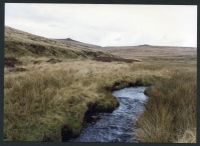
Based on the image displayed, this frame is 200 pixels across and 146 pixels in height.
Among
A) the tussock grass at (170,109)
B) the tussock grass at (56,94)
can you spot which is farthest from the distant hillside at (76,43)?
the tussock grass at (170,109)

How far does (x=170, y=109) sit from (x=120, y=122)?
0.81 meters

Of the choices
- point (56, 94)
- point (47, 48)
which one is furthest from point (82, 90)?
point (47, 48)

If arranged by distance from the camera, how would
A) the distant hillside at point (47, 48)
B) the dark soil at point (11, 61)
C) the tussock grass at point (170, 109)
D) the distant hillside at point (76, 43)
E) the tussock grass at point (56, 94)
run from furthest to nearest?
1. the distant hillside at point (76, 43)
2. the distant hillside at point (47, 48)
3. the dark soil at point (11, 61)
4. the tussock grass at point (56, 94)
5. the tussock grass at point (170, 109)

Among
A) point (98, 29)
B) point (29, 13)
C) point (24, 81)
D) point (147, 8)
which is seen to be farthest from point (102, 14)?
point (24, 81)

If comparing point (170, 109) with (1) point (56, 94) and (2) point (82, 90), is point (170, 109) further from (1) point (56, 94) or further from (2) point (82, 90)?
(1) point (56, 94)

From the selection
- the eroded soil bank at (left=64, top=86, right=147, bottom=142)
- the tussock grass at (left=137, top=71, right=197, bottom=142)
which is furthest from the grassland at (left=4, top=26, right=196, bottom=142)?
the eroded soil bank at (left=64, top=86, right=147, bottom=142)

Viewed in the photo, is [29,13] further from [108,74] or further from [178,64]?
[178,64]

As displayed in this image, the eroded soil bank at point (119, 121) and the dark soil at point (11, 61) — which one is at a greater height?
the dark soil at point (11, 61)

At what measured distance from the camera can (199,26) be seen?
21.7 ft

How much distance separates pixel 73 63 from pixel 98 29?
2.27ft

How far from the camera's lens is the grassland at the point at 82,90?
6504 millimetres

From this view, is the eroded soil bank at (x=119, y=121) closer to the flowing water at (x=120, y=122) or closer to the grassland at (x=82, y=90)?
the flowing water at (x=120, y=122)

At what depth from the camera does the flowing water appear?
21.6ft

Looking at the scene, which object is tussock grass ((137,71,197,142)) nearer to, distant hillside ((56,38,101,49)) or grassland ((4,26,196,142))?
grassland ((4,26,196,142))
